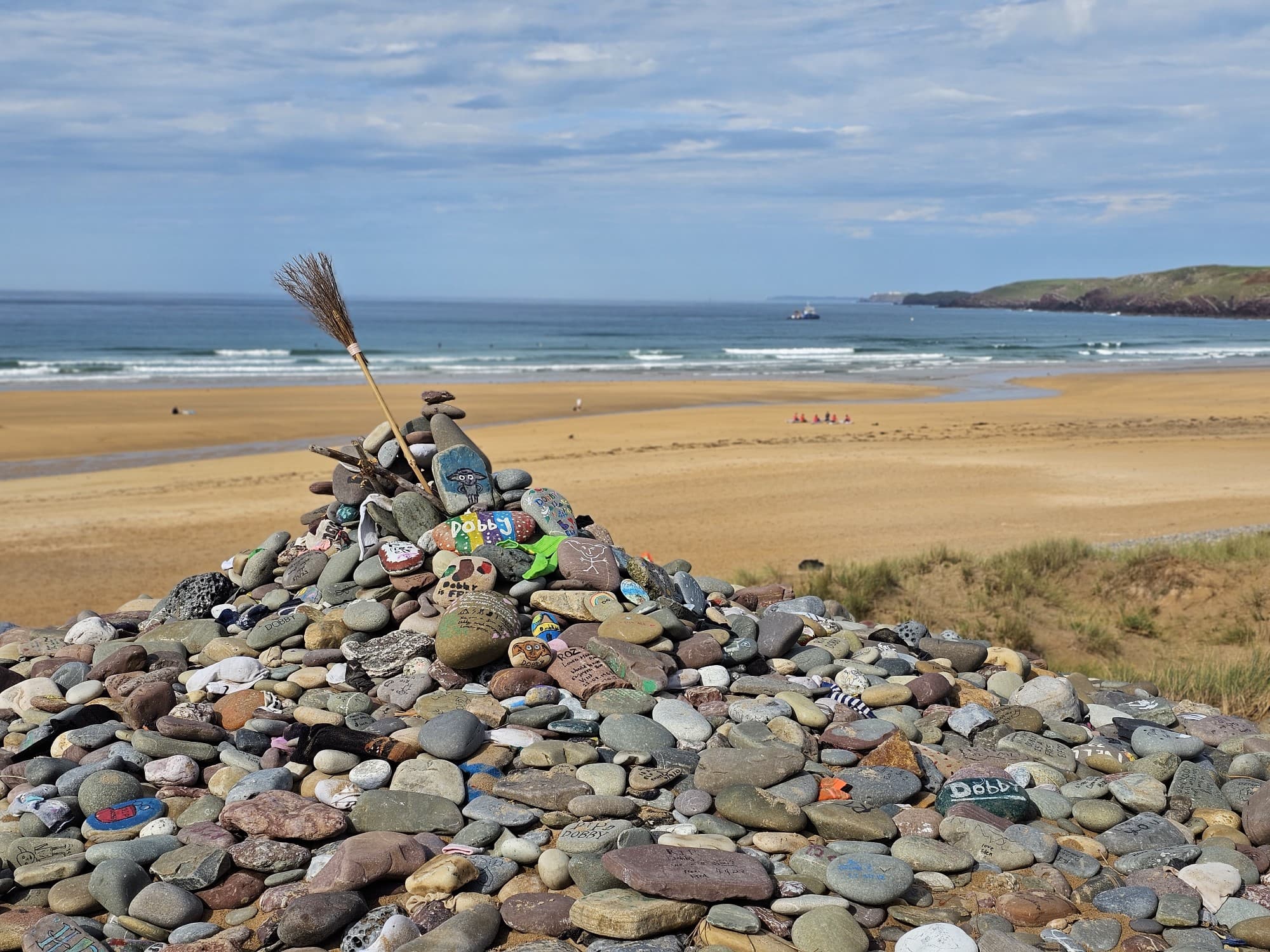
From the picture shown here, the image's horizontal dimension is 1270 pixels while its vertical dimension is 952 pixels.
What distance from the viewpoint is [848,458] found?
20.3m

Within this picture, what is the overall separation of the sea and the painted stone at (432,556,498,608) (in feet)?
113

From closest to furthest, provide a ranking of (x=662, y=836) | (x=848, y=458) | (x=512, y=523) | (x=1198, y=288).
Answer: (x=662, y=836), (x=512, y=523), (x=848, y=458), (x=1198, y=288)

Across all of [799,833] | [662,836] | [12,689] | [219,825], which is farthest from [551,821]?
[12,689]

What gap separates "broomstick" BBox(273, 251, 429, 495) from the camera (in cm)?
758

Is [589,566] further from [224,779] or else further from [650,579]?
[224,779]

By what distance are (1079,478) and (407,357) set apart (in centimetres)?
4318

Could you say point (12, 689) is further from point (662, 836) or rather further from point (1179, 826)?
point (1179, 826)

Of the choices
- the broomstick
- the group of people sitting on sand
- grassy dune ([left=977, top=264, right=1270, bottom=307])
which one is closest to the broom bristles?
the broomstick

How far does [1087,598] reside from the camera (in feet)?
34.6

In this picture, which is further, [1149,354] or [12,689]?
[1149,354]

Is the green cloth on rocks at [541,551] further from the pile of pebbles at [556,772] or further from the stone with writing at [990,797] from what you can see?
the stone with writing at [990,797]

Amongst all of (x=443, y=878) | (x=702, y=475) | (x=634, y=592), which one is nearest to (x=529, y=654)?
(x=634, y=592)

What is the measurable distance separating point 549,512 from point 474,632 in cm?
153

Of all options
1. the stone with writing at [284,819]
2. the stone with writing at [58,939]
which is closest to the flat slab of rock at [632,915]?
the stone with writing at [284,819]
